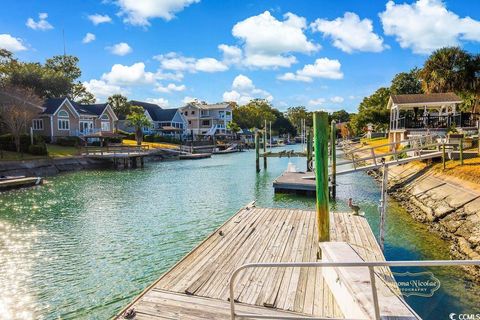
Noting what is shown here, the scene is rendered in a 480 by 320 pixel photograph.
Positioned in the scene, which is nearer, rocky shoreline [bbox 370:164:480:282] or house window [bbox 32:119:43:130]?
rocky shoreline [bbox 370:164:480:282]

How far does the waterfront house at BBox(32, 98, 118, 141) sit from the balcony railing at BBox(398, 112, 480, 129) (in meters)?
43.2

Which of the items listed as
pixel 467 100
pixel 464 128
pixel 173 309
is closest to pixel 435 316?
pixel 173 309

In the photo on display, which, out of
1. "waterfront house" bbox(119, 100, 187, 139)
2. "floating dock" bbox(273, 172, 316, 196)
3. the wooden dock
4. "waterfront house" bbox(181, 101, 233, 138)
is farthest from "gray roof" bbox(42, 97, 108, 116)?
the wooden dock

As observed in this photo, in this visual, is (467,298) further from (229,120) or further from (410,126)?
(229,120)

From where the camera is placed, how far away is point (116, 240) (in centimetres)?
1252

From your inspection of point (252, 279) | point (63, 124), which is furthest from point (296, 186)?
point (63, 124)

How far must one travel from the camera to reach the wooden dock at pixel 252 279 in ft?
17.4

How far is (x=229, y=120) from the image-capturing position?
94125mm

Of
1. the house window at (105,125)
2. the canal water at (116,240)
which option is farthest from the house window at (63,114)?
the canal water at (116,240)

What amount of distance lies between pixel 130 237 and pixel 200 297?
8.02 metres

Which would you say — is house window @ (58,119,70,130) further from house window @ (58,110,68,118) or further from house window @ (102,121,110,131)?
house window @ (102,121,110,131)

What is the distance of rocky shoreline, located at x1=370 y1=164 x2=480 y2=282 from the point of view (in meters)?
10.4

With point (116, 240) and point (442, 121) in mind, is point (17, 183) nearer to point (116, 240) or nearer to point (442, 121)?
point (116, 240)

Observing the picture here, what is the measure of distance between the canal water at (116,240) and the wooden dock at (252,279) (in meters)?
2.19
